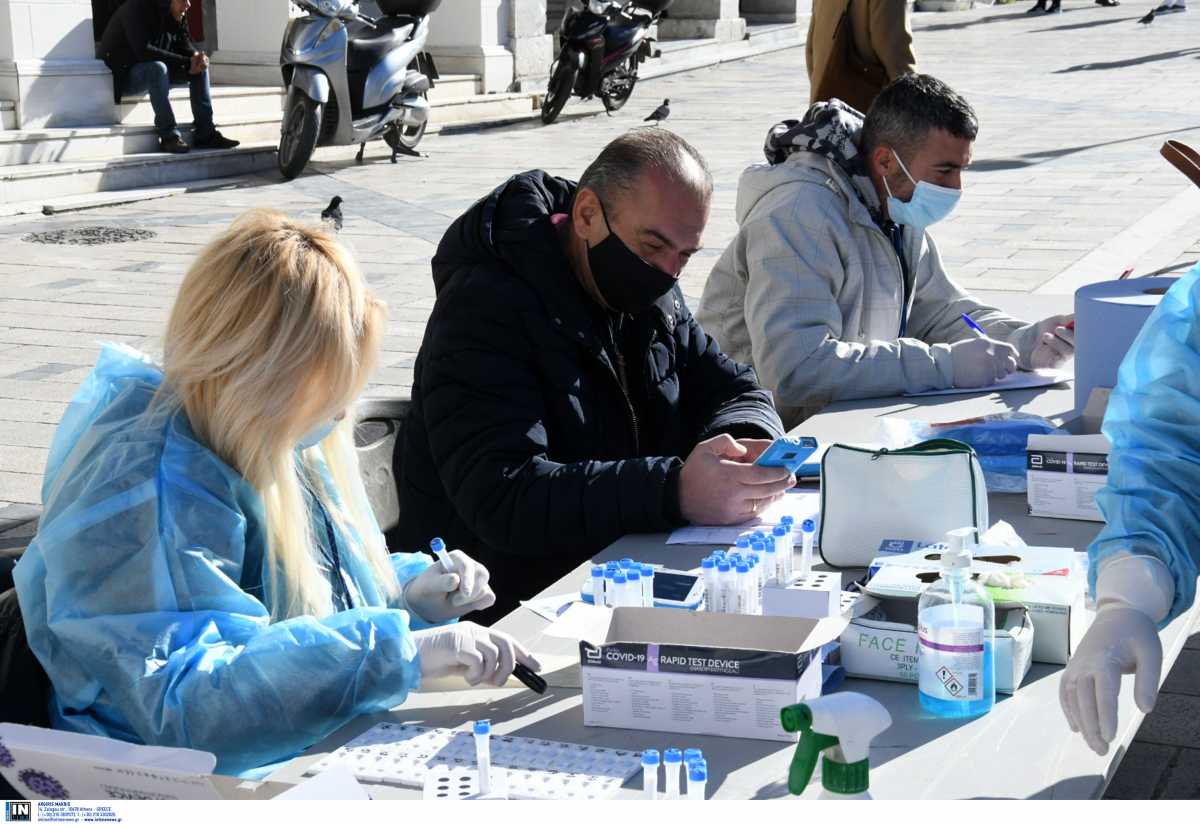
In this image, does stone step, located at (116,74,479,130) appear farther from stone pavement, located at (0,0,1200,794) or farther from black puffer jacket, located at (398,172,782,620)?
black puffer jacket, located at (398,172,782,620)

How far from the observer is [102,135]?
10.6 meters

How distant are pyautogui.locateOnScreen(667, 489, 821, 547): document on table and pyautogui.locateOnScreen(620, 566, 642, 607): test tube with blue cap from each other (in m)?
0.45

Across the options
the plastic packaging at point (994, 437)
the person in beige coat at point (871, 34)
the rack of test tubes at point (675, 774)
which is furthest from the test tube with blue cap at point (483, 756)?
the person in beige coat at point (871, 34)

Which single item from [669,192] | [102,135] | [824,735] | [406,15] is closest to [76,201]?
[102,135]

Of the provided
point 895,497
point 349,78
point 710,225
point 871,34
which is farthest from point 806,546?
point 349,78

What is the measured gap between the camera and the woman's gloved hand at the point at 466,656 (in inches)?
85.3

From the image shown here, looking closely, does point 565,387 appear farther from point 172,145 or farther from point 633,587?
point 172,145

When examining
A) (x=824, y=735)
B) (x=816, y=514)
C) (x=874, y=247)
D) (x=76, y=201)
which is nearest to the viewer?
(x=824, y=735)

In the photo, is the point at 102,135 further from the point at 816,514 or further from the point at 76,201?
the point at 816,514

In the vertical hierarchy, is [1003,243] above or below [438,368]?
below

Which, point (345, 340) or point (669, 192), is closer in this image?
point (345, 340)

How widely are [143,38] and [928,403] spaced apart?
851 centimetres

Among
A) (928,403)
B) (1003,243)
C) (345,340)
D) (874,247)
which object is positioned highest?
(345,340)

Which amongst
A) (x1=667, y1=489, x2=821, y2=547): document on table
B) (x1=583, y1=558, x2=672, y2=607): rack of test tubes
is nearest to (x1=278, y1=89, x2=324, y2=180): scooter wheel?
(x1=667, y1=489, x2=821, y2=547): document on table
